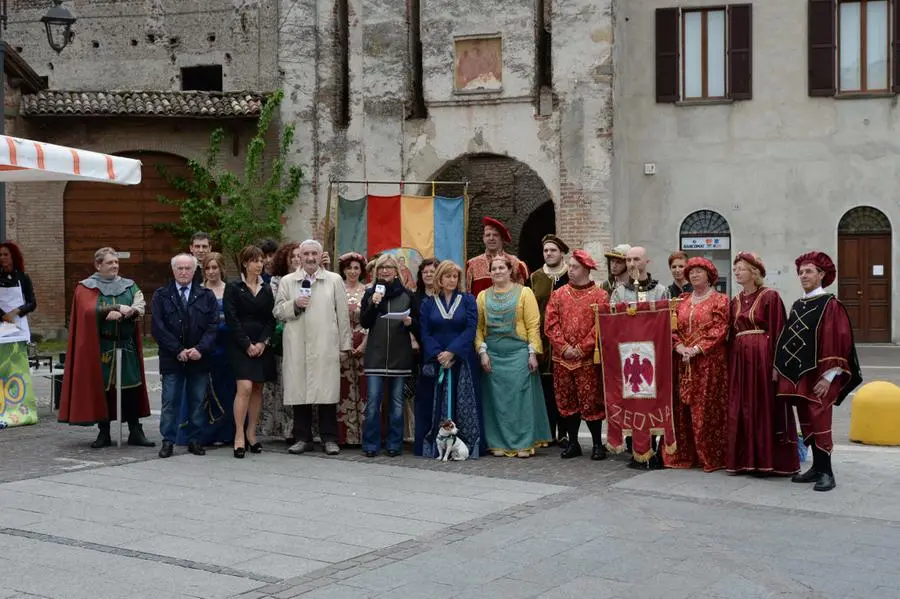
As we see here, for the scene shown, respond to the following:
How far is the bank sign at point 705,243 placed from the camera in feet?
85.1

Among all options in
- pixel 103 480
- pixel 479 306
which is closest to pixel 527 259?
pixel 479 306

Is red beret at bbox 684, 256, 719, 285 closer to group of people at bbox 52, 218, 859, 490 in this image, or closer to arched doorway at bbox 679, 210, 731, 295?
group of people at bbox 52, 218, 859, 490

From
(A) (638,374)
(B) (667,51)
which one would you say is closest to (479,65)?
(B) (667,51)

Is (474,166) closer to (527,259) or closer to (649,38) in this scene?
(527,259)

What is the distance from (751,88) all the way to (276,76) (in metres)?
10.7

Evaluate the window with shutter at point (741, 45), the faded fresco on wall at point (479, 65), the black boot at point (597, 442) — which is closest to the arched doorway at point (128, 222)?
the faded fresco on wall at point (479, 65)

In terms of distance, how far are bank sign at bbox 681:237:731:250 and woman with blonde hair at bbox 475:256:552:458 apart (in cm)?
1618

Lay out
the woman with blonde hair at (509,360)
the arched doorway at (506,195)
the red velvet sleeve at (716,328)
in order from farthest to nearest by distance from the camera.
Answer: the arched doorway at (506,195)
the woman with blonde hair at (509,360)
the red velvet sleeve at (716,328)

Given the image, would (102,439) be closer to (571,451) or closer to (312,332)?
(312,332)

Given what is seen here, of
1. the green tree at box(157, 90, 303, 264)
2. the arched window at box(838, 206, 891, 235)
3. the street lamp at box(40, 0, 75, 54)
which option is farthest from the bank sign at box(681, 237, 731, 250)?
the street lamp at box(40, 0, 75, 54)

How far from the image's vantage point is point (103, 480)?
9172 mm

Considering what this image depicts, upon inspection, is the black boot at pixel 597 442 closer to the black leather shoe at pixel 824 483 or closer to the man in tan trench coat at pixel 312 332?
the black leather shoe at pixel 824 483

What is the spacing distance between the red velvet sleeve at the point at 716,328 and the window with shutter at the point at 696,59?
55.6 feet

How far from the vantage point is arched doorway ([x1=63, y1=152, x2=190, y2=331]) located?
2750 cm
